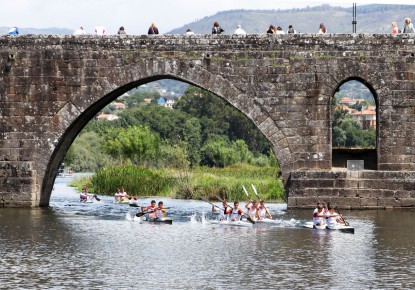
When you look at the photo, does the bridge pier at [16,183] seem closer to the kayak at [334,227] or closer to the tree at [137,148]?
the kayak at [334,227]

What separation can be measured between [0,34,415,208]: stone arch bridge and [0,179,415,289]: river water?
108 cm

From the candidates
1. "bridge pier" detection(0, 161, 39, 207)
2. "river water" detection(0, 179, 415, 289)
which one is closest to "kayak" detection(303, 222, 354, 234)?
"river water" detection(0, 179, 415, 289)

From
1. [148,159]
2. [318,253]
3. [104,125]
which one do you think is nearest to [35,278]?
[318,253]

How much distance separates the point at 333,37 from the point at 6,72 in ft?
31.9

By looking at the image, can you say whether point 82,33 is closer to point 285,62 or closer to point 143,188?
point 285,62

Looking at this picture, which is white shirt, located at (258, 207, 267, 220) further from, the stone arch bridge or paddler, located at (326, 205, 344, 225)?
paddler, located at (326, 205, 344, 225)

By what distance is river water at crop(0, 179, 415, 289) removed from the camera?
65.6 ft

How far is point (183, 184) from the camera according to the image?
41.2 meters

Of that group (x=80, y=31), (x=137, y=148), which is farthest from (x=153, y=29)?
(x=137, y=148)

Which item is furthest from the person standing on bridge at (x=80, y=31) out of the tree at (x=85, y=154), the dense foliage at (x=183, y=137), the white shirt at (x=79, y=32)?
the tree at (x=85, y=154)

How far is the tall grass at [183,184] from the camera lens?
131 feet

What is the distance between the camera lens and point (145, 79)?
106 ft

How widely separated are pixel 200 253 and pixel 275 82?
933 centimetres

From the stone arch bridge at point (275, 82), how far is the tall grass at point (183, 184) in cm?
807
